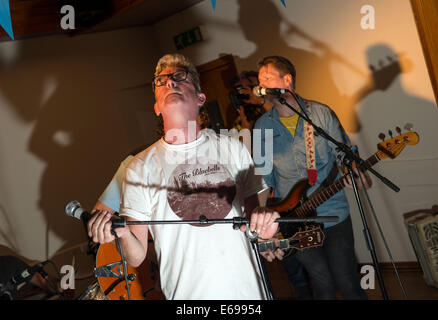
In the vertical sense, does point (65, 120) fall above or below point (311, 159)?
above

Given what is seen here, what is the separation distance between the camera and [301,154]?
2.70 m

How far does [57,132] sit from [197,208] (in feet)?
7.61

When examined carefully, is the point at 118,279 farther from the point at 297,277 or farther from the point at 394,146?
the point at 394,146

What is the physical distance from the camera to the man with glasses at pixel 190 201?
64.5 inches

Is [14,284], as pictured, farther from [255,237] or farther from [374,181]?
[374,181]

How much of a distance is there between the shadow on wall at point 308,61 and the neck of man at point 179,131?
90.2 inches

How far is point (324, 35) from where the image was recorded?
3676 mm

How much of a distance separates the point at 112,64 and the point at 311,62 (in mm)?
1947

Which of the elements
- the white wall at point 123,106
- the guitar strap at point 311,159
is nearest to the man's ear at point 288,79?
the guitar strap at point 311,159

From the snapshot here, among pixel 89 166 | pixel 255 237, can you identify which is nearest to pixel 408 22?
pixel 255 237

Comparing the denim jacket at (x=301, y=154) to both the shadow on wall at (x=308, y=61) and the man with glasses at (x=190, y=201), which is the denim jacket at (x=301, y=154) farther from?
the shadow on wall at (x=308, y=61)

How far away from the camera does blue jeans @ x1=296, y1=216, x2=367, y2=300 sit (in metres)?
2.44

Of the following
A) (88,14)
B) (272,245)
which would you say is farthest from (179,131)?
(88,14)

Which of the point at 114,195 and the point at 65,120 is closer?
the point at 114,195
